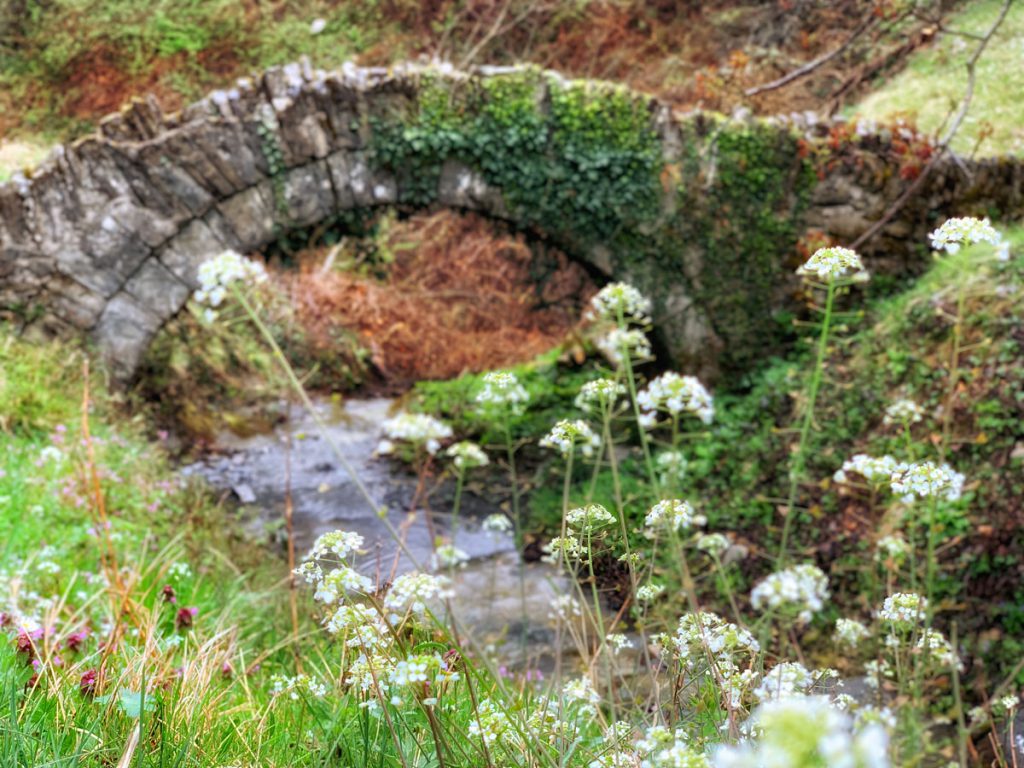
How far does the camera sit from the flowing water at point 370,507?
5.77 meters

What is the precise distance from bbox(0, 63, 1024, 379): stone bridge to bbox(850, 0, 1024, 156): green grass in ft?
1.72

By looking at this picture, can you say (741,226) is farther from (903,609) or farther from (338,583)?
(338,583)

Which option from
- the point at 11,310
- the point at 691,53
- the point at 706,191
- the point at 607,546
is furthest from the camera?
the point at 691,53

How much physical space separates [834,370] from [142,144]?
5.62 metres

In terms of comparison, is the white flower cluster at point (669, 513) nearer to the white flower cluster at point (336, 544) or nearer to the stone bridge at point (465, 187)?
the white flower cluster at point (336, 544)

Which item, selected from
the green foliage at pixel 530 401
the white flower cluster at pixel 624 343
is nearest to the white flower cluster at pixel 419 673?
the white flower cluster at pixel 624 343

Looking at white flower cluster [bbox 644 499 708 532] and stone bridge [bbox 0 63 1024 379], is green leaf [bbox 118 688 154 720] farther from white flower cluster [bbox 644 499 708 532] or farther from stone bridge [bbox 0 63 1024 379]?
stone bridge [bbox 0 63 1024 379]

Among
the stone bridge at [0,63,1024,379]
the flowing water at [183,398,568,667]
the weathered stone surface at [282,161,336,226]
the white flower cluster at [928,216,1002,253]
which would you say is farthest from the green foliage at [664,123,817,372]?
the white flower cluster at [928,216,1002,253]

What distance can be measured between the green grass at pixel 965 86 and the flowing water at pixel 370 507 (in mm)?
4708

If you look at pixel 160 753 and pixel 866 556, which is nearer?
pixel 160 753

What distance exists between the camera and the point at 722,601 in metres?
5.46

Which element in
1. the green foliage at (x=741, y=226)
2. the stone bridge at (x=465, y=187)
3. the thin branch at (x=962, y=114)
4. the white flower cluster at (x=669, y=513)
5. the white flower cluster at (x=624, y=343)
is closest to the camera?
the white flower cluster at (x=669, y=513)

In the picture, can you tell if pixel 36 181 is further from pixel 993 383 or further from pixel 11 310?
pixel 993 383

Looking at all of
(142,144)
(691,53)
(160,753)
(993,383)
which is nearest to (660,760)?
(160,753)
